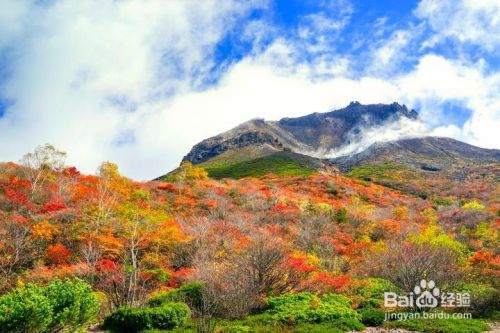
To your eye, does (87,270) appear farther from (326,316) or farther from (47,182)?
(47,182)

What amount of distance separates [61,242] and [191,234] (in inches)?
389

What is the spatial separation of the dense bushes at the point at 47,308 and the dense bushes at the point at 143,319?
92.3 inches

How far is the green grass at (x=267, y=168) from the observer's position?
115950 millimetres

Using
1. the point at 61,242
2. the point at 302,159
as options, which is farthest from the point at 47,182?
the point at 302,159

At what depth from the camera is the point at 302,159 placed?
13825cm

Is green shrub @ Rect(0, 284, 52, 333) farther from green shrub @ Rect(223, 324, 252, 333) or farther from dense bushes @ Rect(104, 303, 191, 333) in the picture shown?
green shrub @ Rect(223, 324, 252, 333)

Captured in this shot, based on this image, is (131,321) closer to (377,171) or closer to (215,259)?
(215,259)

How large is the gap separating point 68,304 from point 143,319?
408 centimetres

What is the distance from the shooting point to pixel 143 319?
56.2 ft

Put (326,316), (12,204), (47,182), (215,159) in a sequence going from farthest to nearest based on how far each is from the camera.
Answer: (215,159), (47,182), (12,204), (326,316)

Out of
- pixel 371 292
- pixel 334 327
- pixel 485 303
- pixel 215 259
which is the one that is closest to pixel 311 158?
pixel 215 259

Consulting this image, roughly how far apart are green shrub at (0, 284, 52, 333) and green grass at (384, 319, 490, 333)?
14286 millimetres

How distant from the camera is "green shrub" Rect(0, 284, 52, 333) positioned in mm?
11898

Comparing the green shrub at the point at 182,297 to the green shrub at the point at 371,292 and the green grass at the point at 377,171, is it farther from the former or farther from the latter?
the green grass at the point at 377,171
